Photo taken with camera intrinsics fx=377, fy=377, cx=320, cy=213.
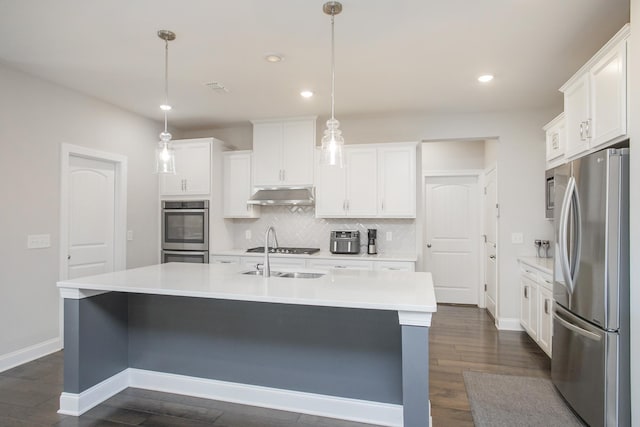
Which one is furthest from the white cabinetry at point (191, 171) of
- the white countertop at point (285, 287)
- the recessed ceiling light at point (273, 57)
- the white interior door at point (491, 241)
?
the white interior door at point (491, 241)

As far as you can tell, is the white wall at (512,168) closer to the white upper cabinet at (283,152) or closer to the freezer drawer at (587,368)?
the white upper cabinet at (283,152)

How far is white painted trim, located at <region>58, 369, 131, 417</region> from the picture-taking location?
8.30 feet

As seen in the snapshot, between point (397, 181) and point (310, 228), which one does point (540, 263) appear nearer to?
point (397, 181)

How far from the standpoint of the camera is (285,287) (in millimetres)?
2293

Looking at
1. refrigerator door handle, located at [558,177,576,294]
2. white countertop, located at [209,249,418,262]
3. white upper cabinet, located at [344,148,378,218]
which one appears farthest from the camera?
white upper cabinet, located at [344,148,378,218]

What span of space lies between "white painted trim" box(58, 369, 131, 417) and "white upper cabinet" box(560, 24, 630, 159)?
12.2 feet

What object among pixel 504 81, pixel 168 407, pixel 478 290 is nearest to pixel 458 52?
pixel 504 81

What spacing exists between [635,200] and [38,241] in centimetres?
459

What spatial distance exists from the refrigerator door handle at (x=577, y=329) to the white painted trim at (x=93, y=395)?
3242 mm

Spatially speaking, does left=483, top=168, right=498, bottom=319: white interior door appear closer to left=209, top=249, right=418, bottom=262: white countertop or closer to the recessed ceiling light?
left=209, top=249, right=418, bottom=262: white countertop

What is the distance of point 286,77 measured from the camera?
3.53 metres

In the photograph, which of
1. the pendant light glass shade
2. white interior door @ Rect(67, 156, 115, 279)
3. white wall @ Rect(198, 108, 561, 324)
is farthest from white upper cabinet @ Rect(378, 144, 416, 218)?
white interior door @ Rect(67, 156, 115, 279)

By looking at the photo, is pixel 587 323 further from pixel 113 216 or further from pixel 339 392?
pixel 113 216

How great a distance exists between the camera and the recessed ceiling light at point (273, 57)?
3.05 m
